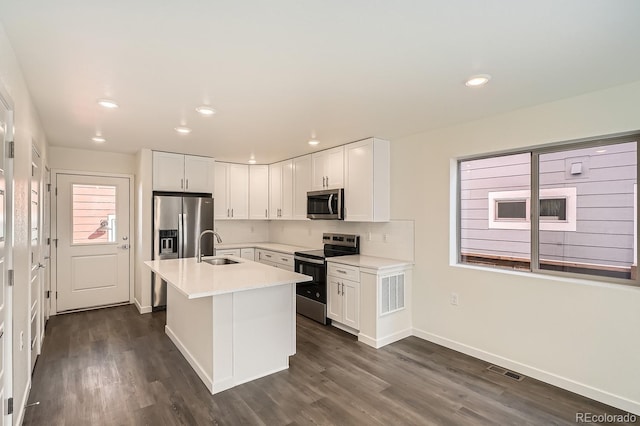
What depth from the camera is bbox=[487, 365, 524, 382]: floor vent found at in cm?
286

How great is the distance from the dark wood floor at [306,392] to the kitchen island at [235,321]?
124 mm

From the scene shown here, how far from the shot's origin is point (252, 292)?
2852 mm

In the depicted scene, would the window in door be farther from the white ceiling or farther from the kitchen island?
the kitchen island

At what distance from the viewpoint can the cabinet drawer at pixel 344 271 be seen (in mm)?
3781

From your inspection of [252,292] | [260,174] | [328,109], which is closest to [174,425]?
[252,292]

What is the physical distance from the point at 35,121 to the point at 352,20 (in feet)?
9.99

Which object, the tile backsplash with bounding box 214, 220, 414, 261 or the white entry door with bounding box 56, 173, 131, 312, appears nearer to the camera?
A: the tile backsplash with bounding box 214, 220, 414, 261

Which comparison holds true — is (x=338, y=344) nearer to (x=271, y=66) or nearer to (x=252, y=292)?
(x=252, y=292)

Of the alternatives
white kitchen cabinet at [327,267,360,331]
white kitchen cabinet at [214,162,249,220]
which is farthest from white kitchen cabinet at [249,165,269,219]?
white kitchen cabinet at [327,267,360,331]

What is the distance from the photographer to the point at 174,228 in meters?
4.82

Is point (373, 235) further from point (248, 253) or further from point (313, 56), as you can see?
point (313, 56)

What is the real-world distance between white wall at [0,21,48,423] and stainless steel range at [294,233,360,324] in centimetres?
285

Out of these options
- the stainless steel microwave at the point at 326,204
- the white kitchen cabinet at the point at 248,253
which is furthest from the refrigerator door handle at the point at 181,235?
the stainless steel microwave at the point at 326,204

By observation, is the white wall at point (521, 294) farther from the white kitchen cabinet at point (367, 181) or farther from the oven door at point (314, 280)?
the oven door at point (314, 280)
